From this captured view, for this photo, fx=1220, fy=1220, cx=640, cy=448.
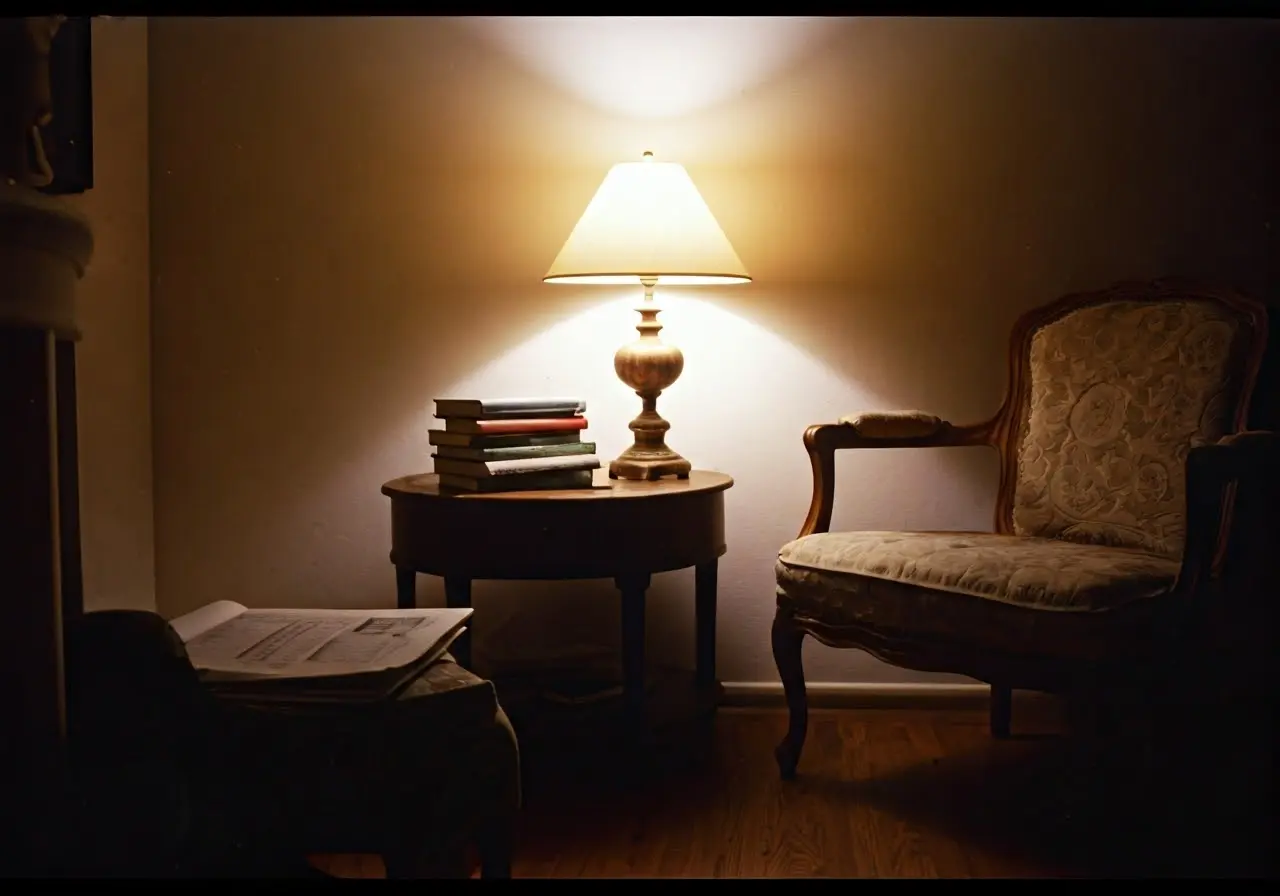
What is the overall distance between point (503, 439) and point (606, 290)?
61cm

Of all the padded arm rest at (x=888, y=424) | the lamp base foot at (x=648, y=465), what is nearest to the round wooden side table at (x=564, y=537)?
the lamp base foot at (x=648, y=465)

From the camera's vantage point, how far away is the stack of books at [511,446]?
2.06 m

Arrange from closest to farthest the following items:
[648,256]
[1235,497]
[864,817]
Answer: [1235,497] < [864,817] < [648,256]

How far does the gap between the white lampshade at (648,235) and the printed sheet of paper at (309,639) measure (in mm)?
1112

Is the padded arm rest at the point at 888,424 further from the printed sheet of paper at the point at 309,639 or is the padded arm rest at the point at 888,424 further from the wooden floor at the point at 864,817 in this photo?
the printed sheet of paper at the point at 309,639

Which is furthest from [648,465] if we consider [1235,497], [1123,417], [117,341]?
[117,341]

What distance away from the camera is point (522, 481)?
6.84 feet

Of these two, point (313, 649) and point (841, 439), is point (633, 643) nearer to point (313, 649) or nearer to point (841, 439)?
point (841, 439)

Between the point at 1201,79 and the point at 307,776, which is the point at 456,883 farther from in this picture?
the point at 1201,79

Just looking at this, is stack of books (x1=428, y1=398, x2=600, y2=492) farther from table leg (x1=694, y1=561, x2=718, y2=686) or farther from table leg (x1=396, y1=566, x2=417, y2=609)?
table leg (x1=694, y1=561, x2=718, y2=686)

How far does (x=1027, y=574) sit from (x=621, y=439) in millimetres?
1035

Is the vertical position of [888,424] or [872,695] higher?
[888,424]

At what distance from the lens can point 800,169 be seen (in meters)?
2.52
